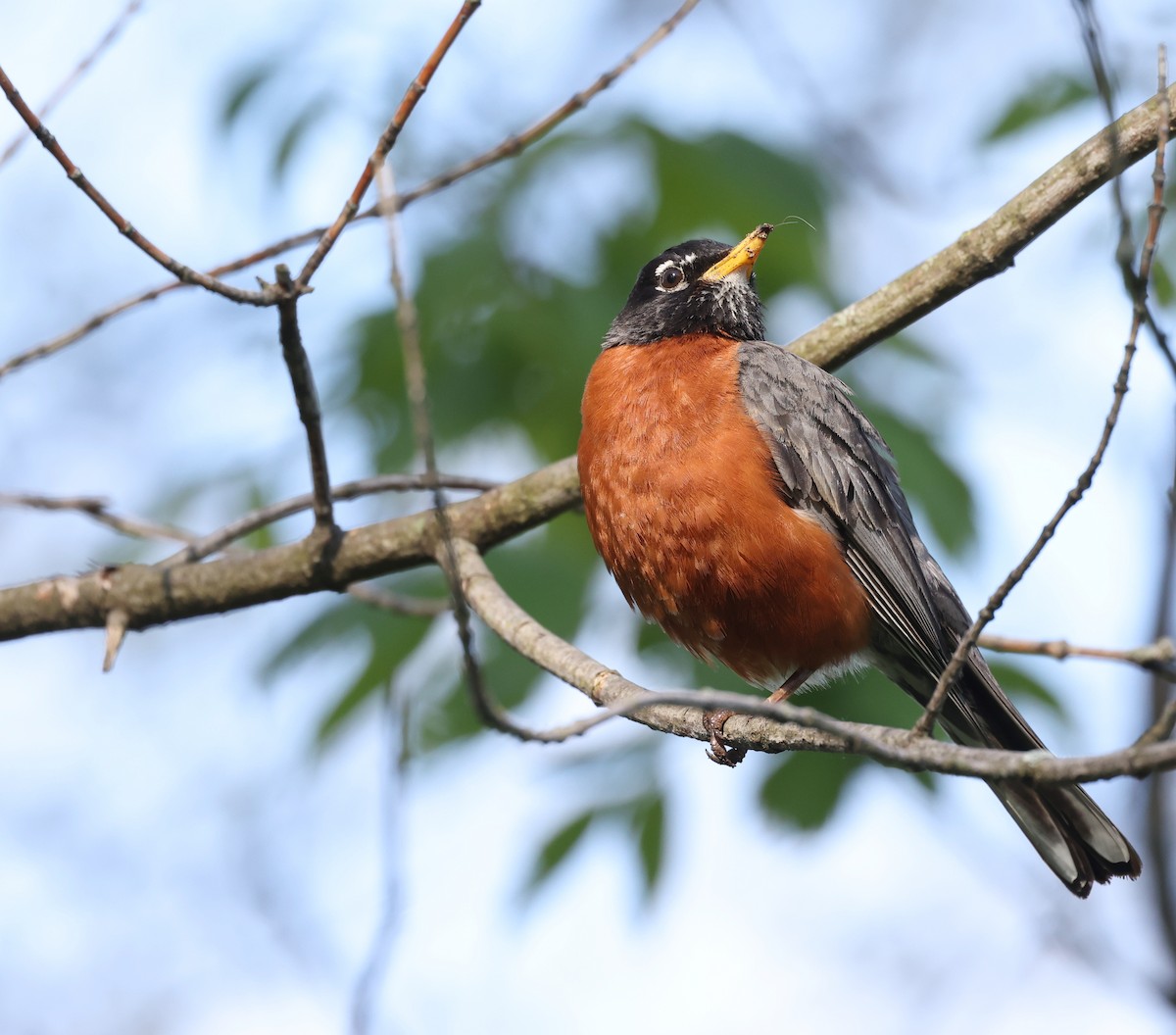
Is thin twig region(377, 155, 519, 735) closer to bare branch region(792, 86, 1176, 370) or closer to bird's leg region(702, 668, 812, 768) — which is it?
bird's leg region(702, 668, 812, 768)

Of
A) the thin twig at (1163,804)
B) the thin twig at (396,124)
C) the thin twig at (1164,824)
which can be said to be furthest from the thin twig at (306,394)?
the thin twig at (1164,824)

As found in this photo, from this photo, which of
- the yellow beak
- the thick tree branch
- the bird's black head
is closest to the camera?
the thick tree branch

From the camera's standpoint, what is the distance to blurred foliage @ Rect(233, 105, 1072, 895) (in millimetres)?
5699

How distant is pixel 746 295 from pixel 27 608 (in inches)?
145

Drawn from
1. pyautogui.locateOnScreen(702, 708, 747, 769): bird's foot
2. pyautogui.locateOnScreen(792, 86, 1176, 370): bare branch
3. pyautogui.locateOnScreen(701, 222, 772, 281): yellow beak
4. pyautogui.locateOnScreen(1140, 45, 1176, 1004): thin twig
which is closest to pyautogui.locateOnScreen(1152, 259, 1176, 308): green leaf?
pyautogui.locateOnScreen(792, 86, 1176, 370): bare branch

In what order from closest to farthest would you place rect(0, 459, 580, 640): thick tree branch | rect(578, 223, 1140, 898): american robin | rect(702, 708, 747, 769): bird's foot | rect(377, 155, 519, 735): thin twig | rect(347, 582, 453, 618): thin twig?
rect(377, 155, 519, 735): thin twig < rect(702, 708, 747, 769): bird's foot < rect(578, 223, 1140, 898): american robin < rect(0, 459, 580, 640): thick tree branch < rect(347, 582, 453, 618): thin twig

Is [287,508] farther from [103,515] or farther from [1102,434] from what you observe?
[1102,434]

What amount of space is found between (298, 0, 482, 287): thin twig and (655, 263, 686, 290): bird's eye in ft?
8.19

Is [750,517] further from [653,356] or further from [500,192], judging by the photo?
[500,192]

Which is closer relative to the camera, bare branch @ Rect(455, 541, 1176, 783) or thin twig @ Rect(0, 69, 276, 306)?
bare branch @ Rect(455, 541, 1176, 783)

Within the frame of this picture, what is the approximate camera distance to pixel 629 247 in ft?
21.8

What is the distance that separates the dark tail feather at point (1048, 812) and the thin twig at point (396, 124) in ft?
9.63

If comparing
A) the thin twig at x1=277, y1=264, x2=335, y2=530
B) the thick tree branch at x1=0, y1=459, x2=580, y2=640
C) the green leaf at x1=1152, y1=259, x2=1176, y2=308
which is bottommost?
the thick tree branch at x1=0, y1=459, x2=580, y2=640

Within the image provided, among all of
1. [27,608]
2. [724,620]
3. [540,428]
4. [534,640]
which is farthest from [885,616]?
[27,608]
